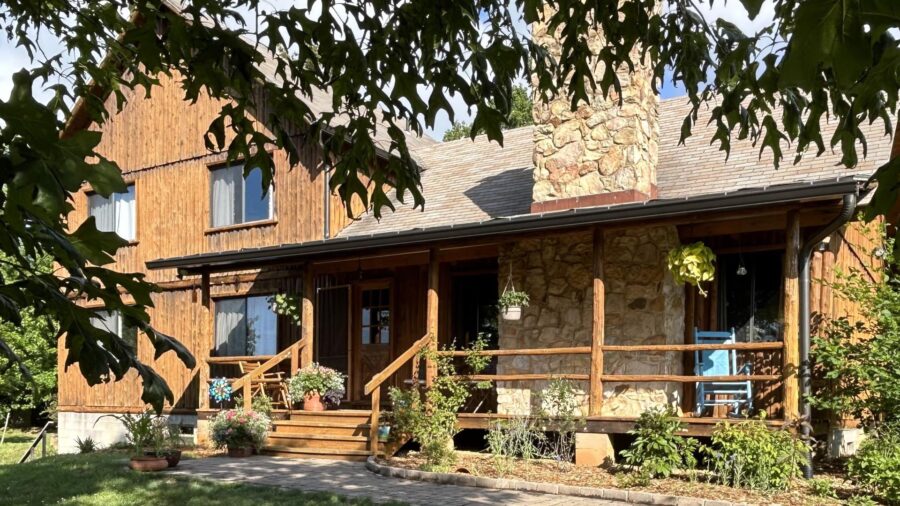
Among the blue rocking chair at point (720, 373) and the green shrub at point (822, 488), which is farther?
the blue rocking chair at point (720, 373)

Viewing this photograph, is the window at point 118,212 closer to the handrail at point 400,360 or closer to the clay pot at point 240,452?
the clay pot at point 240,452

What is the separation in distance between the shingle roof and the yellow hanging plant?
3.71 ft

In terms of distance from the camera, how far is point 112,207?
61.0 feet

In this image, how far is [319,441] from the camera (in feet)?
39.0

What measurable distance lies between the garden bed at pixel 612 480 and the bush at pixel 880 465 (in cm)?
30

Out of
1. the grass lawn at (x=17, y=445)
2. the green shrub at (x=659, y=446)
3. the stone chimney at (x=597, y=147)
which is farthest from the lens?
the grass lawn at (x=17, y=445)

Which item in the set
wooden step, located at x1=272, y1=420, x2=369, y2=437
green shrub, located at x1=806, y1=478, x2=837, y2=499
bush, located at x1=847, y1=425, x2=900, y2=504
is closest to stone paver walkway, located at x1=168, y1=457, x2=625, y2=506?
wooden step, located at x1=272, y1=420, x2=369, y2=437

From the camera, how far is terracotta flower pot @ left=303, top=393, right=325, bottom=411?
512 inches

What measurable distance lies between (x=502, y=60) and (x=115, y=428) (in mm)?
15910

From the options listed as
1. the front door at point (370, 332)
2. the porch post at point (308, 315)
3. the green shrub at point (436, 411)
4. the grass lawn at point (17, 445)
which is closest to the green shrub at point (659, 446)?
the green shrub at point (436, 411)

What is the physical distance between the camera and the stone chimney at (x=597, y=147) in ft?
37.7

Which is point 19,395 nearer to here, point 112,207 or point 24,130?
point 112,207

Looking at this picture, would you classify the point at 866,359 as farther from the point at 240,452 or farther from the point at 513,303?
the point at 240,452

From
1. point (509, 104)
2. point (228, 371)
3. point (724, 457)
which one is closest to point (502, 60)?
point (509, 104)
